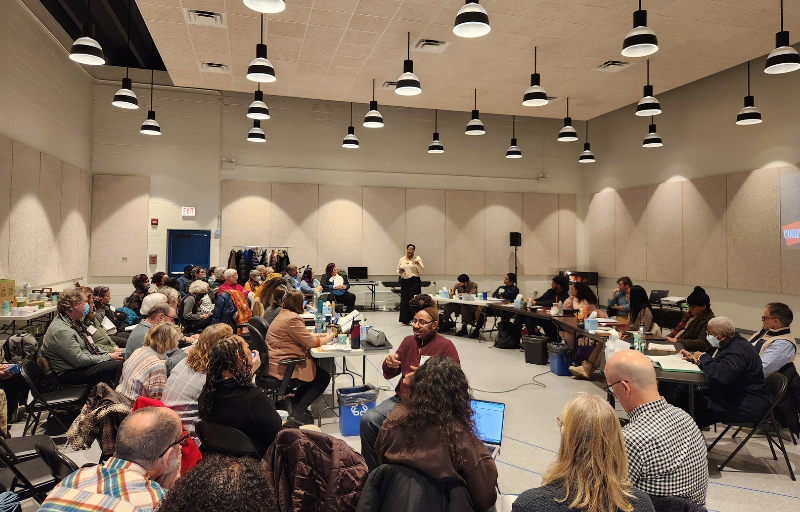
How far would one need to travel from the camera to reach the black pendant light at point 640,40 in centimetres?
485

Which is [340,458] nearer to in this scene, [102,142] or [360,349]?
[360,349]

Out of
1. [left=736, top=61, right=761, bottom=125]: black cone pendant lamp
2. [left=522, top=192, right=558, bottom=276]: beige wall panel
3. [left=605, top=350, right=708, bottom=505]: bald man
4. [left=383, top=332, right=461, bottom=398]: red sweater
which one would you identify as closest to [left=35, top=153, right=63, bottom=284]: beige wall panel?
[left=383, top=332, right=461, bottom=398]: red sweater

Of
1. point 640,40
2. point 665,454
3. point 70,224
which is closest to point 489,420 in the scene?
point 665,454

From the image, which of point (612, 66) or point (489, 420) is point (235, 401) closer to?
point (489, 420)

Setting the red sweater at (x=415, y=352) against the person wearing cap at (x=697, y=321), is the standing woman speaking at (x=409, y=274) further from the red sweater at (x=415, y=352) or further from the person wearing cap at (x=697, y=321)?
the red sweater at (x=415, y=352)

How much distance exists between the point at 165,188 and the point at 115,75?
2.71m

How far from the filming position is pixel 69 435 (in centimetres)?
238

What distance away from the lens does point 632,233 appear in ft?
42.4

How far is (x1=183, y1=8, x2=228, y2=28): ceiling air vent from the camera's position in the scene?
21.1 feet

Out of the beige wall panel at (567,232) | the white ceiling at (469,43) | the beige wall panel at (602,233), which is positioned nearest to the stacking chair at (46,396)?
the white ceiling at (469,43)

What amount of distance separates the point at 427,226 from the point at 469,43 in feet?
22.9

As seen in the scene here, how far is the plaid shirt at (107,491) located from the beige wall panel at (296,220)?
37.0 feet

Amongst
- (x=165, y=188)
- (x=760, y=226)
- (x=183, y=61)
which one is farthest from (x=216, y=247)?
(x=760, y=226)

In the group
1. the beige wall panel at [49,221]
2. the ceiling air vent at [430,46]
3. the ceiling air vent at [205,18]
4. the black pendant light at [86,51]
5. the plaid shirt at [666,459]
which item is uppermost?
the ceiling air vent at [430,46]
